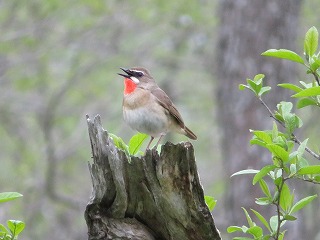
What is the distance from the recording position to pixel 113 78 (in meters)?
15.1

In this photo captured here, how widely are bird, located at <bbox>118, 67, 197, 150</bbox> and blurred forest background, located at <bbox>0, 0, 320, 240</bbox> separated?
302cm

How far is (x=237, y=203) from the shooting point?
9.13 metres

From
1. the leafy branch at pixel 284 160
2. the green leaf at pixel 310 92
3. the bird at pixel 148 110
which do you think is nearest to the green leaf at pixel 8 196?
the leafy branch at pixel 284 160

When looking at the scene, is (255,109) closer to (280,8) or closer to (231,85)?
(231,85)

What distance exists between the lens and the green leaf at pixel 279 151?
11.3ft

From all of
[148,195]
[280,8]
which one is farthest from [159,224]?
[280,8]

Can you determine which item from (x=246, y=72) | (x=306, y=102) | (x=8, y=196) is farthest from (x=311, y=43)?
(x=246, y=72)

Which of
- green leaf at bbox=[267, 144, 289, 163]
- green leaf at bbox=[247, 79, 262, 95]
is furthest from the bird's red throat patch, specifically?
green leaf at bbox=[267, 144, 289, 163]

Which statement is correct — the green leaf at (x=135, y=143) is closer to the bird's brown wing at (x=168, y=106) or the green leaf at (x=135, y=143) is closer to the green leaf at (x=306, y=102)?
the green leaf at (x=306, y=102)

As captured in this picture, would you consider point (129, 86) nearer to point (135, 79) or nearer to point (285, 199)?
point (135, 79)

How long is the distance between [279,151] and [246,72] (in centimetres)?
578

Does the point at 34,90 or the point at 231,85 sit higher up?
the point at 34,90

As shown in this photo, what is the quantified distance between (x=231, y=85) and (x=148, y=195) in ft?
17.3

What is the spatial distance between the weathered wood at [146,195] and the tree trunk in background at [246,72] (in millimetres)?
5083
